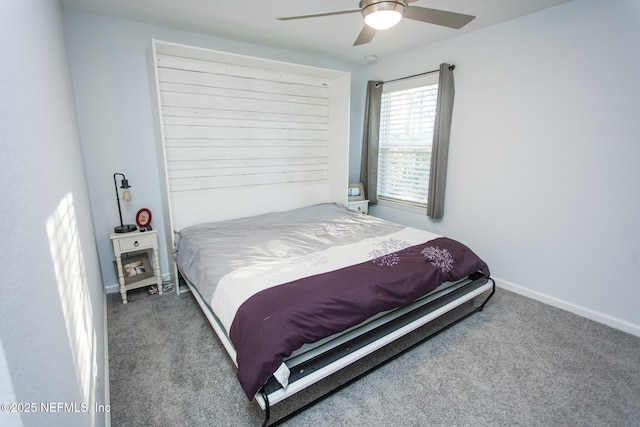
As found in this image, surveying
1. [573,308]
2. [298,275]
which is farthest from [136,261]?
[573,308]

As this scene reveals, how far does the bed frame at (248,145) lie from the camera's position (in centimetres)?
252

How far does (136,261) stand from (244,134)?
167 centimetres

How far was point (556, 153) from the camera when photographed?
2523 mm

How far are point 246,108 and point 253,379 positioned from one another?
2.74 meters

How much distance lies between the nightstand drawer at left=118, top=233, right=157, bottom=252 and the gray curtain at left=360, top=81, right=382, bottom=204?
2.67 meters

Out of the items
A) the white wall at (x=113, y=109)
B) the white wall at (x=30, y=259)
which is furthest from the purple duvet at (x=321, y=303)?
the white wall at (x=113, y=109)

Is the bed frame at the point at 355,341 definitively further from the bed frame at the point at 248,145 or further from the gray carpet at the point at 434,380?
the gray carpet at the point at 434,380

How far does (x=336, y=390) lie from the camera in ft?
5.73

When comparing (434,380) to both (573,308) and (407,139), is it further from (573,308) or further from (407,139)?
(407,139)

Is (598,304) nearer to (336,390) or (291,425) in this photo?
(336,390)

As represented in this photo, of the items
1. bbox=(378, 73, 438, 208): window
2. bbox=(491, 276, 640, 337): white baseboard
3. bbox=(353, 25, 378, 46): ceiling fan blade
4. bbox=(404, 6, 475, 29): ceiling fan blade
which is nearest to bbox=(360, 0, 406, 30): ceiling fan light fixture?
bbox=(404, 6, 475, 29): ceiling fan blade

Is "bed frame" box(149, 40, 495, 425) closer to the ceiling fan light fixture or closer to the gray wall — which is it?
the gray wall

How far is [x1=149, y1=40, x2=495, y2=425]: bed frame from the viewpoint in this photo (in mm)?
2520

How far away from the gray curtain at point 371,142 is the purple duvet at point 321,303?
1.99 metres
